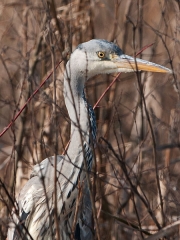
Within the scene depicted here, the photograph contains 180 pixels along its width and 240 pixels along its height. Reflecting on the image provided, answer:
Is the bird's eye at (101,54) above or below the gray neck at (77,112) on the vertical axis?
above

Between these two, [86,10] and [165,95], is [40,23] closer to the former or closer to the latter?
[86,10]

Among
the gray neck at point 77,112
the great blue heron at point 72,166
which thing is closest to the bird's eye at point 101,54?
the great blue heron at point 72,166

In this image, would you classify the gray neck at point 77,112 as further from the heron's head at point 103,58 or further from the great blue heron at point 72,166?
the heron's head at point 103,58

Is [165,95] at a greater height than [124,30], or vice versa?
[124,30]

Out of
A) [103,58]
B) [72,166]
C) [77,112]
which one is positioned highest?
[103,58]

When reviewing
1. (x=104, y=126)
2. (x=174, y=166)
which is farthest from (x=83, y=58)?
(x=174, y=166)

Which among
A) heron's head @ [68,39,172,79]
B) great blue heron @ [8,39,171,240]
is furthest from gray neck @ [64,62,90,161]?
heron's head @ [68,39,172,79]

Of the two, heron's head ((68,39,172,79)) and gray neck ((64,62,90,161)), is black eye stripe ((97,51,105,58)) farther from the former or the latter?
gray neck ((64,62,90,161))

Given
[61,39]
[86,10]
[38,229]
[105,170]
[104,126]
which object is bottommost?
[38,229]

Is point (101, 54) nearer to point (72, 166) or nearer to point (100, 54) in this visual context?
point (100, 54)

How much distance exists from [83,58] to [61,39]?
102 cm

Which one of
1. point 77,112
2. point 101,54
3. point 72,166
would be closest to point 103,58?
point 101,54

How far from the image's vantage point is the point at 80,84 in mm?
3260

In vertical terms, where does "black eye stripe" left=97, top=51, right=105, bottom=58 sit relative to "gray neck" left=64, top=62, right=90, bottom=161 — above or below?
above
